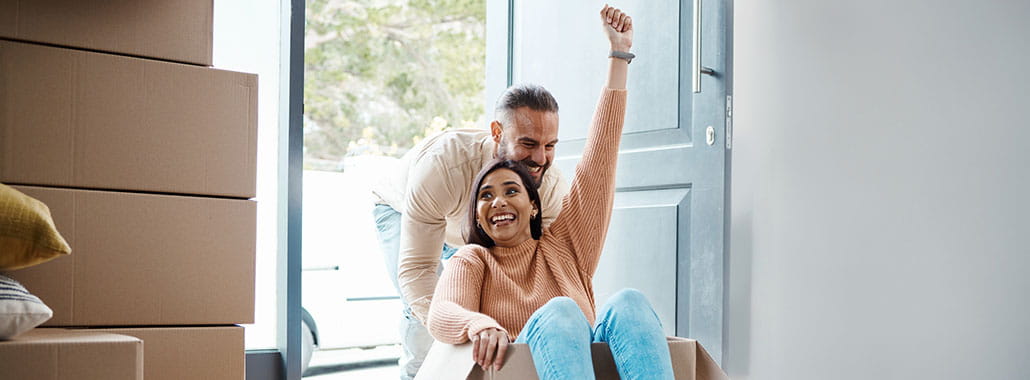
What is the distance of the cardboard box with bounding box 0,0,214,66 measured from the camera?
61.5 inches

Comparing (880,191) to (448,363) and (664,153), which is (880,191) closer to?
(664,153)

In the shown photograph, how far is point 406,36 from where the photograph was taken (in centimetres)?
825

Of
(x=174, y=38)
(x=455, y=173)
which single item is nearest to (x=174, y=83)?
(x=174, y=38)

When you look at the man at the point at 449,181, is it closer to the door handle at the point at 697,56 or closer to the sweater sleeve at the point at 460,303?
the sweater sleeve at the point at 460,303

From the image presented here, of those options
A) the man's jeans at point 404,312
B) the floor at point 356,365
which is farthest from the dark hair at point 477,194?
the floor at point 356,365

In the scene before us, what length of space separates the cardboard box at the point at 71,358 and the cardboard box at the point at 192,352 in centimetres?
39

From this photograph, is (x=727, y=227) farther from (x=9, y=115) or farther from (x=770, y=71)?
(x=9, y=115)

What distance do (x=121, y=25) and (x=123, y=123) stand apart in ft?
0.62

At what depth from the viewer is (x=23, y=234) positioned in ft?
4.01

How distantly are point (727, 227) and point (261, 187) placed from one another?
132cm

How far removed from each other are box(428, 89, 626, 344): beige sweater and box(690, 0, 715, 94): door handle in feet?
0.86

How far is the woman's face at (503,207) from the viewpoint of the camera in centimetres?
184

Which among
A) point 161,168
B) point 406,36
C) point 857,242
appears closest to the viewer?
point 161,168

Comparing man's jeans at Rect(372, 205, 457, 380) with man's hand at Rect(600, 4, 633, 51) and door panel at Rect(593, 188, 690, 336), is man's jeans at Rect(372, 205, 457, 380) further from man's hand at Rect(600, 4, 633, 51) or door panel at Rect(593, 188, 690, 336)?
man's hand at Rect(600, 4, 633, 51)
